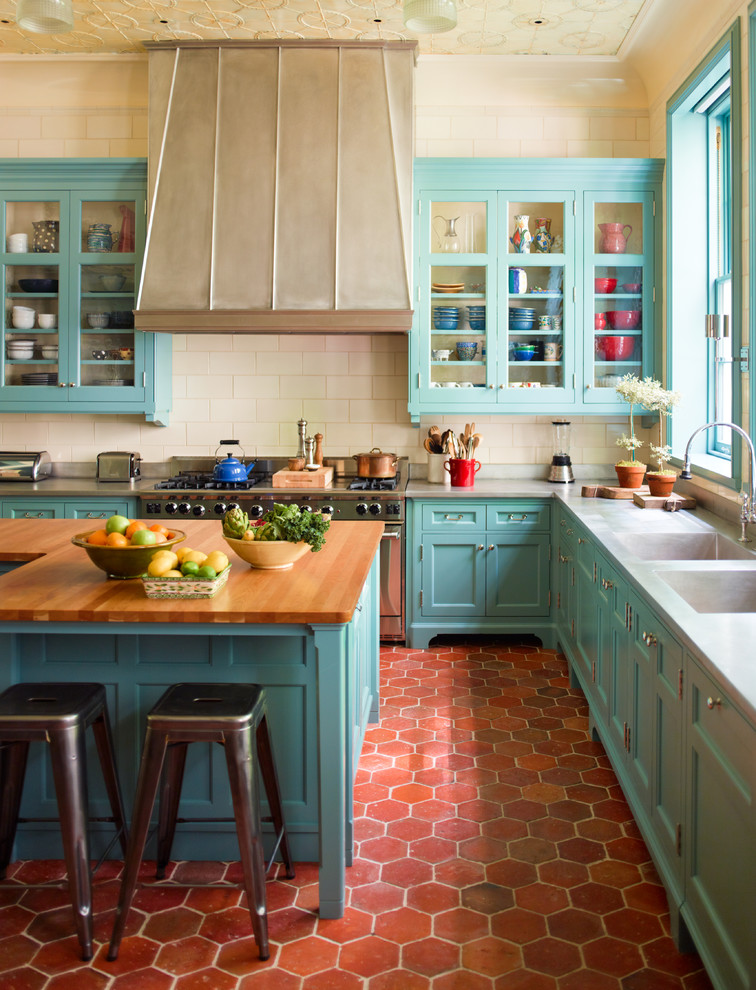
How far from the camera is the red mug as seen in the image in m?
5.39

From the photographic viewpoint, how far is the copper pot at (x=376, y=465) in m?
5.45

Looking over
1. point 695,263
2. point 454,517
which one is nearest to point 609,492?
point 454,517

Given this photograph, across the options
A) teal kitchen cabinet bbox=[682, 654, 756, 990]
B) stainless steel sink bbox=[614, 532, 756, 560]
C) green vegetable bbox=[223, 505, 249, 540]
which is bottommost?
teal kitchen cabinet bbox=[682, 654, 756, 990]

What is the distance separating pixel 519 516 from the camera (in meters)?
5.25

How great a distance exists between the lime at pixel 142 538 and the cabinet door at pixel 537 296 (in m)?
3.08

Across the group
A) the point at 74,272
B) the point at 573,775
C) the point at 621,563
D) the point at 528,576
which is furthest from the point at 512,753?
the point at 74,272

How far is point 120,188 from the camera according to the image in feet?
17.8

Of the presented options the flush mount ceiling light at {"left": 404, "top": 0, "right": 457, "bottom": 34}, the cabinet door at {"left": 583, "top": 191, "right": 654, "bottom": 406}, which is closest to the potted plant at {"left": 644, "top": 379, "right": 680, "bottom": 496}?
the cabinet door at {"left": 583, "top": 191, "right": 654, "bottom": 406}

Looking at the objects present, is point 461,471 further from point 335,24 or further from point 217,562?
point 217,562

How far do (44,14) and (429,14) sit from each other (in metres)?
1.49

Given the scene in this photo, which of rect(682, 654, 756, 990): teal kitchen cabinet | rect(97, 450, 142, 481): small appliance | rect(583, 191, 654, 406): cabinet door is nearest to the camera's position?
rect(682, 654, 756, 990): teal kitchen cabinet

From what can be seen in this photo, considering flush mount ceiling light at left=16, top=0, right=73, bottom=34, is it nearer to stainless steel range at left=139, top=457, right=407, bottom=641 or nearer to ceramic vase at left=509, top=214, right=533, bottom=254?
stainless steel range at left=139, top=457, right=407, bottom=641

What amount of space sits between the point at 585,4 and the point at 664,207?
47.2 inches

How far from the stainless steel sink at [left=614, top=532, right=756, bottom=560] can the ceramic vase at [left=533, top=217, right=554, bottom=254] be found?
2.30 m
